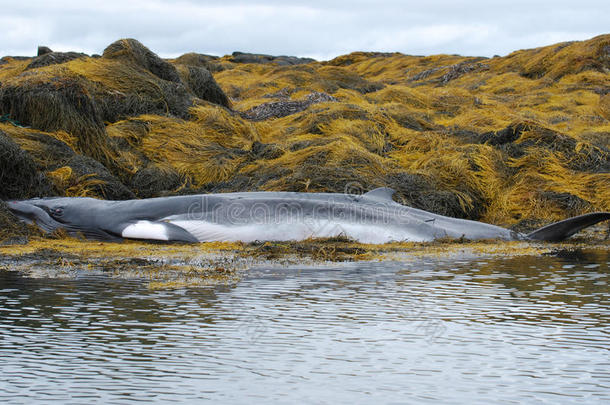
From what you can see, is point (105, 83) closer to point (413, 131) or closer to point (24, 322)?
point (413, 131)

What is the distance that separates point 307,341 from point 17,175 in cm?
629

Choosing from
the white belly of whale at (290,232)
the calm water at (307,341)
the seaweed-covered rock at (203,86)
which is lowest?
the calm water at (307,341)

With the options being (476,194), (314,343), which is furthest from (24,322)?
(476,194)

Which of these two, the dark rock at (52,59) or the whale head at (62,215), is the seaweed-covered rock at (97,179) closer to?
the whale head at (62,215)

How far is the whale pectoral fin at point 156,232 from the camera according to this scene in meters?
7.30

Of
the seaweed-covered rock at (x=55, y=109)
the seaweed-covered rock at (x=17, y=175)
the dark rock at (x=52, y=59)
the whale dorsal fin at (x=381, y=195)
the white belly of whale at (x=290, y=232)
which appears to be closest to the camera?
the white belly of whale at (x=290, y=232)

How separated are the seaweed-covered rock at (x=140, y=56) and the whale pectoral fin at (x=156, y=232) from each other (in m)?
7.66

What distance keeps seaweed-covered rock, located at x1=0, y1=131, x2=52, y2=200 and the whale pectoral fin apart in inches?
75.1

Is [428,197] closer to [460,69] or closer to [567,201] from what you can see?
[567,201]

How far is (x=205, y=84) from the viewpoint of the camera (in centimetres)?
1609

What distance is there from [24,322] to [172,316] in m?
0.67

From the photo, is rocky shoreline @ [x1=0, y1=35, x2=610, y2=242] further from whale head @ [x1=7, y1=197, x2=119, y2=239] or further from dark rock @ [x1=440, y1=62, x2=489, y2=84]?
dark rock @ [x1=440, y1=62, x2=489, y2=84]

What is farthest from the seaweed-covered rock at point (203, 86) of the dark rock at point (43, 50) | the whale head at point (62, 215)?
the whale head at point (62, 215)

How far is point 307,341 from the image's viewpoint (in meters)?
3.29
